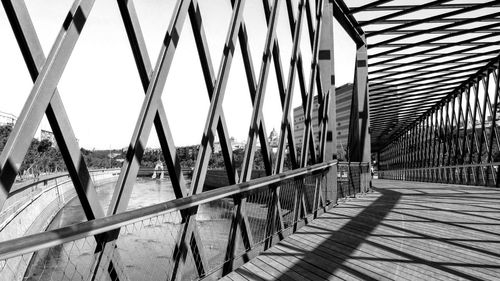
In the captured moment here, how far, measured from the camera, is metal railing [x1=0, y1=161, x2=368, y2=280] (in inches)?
85.4

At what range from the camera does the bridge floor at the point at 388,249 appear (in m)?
3.64

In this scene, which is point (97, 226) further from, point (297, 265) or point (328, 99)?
point (328, 99)

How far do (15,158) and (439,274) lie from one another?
12.7ft

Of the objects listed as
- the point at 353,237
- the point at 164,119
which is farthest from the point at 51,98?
the point at 353,237

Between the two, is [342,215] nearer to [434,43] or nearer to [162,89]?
[162,89]

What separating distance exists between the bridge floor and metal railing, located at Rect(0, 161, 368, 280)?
0.24 metres

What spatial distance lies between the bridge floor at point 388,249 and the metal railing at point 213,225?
0.24 m

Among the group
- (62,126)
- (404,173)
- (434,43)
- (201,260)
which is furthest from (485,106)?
(62,126)

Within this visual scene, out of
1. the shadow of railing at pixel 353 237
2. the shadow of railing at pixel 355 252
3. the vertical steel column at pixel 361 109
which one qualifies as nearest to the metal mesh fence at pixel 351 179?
the shadow of railing at pixel 353 237

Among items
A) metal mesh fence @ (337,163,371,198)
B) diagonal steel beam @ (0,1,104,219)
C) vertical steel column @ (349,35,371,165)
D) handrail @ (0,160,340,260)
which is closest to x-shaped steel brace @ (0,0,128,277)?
diagonal steel beam @ (0,1,104,219)

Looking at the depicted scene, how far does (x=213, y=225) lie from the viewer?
4289 mm

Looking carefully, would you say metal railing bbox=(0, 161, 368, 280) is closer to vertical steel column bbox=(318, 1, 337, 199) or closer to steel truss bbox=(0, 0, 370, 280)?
steel truss bbox=(0, 0, 370, 280)

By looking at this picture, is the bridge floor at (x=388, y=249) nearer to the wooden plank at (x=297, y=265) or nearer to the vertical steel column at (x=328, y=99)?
the wooden plank at (x=297, y=265)

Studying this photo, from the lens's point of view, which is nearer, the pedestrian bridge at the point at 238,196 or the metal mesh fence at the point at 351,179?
the pedestrian bridge at the point at 238,196
